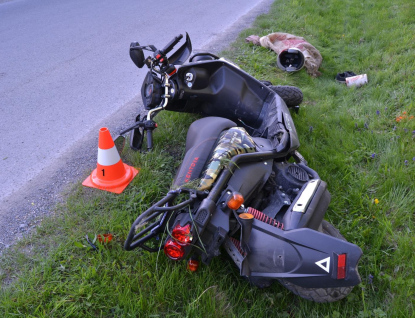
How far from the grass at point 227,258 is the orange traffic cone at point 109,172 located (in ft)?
0.28

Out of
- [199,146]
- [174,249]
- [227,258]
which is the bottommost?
[227,258]

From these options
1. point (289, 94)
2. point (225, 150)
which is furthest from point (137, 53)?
point (289, 94)

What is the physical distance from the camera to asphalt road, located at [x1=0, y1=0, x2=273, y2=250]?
3453 millimetres

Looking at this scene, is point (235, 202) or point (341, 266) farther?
point (235, 202)

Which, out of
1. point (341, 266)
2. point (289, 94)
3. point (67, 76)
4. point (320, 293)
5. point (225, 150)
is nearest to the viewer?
point (341, 266)

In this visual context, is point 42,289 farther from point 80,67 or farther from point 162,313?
point 80,67

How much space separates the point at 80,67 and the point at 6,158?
7.85 feet

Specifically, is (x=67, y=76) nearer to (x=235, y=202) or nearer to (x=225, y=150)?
(x=225, y=150)

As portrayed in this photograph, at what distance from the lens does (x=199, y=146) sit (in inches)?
109

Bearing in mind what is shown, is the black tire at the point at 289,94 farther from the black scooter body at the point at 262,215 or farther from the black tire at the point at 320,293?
the black tire at the point at 320,293

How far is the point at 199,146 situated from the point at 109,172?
0.95 metres

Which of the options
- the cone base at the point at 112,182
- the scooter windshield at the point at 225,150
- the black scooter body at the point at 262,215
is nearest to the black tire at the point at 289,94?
the black scooter body at the point at 262,215

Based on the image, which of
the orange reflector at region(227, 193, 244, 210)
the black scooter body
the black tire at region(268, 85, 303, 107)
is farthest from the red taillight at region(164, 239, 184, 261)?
the black tire at region(268, 85, 303, 107)

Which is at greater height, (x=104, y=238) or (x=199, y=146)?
(x=199, y=146)
